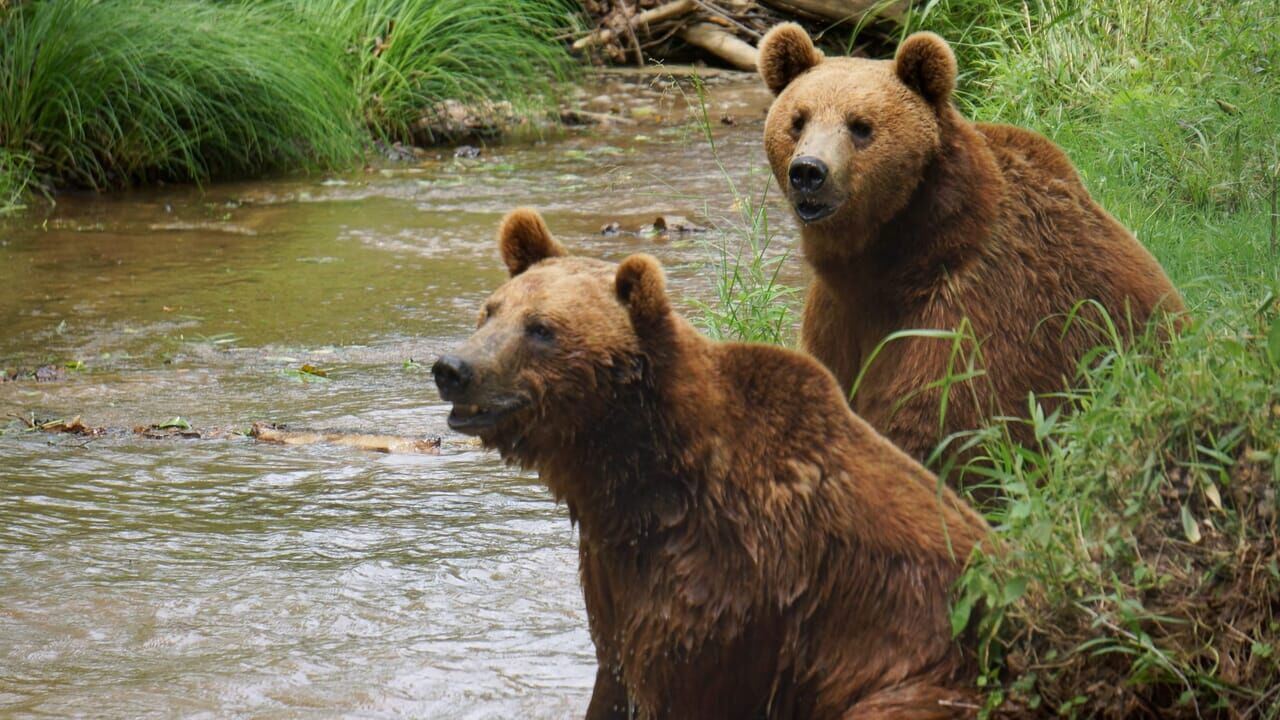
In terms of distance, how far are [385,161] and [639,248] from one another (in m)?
3.99

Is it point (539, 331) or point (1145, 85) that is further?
point (1145, 85)

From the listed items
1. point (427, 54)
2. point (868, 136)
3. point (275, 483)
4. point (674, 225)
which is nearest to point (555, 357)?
point (868, 136)

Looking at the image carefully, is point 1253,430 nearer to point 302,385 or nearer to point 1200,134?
point 1200,134

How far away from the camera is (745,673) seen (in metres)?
3.71

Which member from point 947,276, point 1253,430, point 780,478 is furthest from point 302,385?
point 1253,430

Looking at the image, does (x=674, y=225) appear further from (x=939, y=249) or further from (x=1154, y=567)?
(x=1154, y=567)

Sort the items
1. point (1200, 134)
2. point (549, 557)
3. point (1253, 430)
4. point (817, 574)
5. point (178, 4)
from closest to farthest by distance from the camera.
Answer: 1. point (1253, 430)
2. point (817, 574)
3. point (549, 557)
4. point (1200, 134)
5. point (178, 4)

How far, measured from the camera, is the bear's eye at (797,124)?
4.90 m

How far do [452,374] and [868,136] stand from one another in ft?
5.70

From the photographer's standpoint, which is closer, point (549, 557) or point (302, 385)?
point (549, 557)

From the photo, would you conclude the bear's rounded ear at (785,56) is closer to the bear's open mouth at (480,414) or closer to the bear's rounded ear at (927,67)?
the bear's rounded ear at (927,67)

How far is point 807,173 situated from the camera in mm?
4680

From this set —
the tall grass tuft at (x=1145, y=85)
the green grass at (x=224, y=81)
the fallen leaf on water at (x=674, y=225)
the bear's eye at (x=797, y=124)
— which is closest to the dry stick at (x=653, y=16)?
the green grass at (x=224, y=81)

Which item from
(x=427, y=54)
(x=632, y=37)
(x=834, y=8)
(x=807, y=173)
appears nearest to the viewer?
(x=807, y=173)
